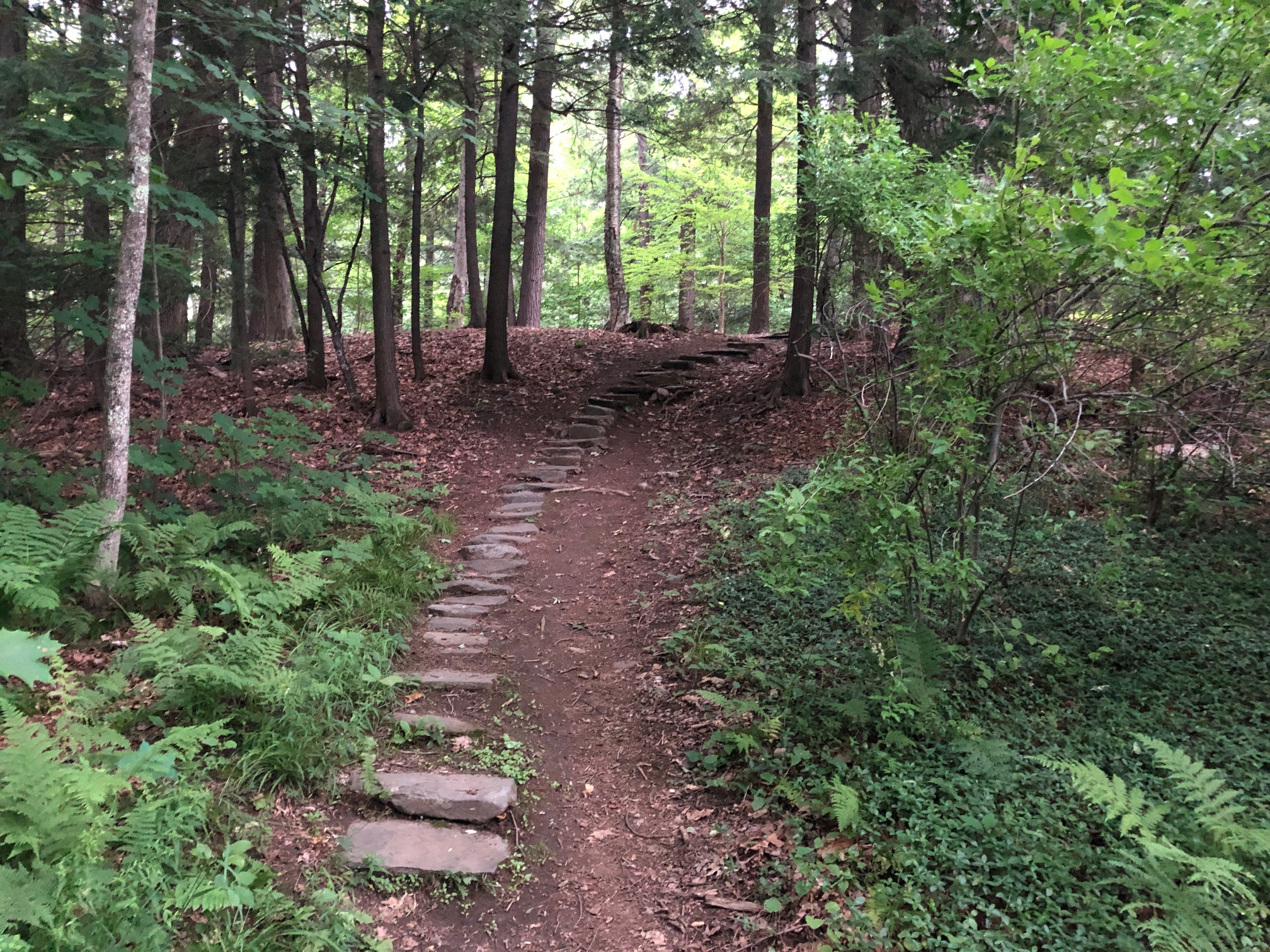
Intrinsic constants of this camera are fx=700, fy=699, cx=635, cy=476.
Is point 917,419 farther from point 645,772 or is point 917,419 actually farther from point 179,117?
point 179,117

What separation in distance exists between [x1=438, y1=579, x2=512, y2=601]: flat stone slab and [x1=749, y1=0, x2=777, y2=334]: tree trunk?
16.7 feet

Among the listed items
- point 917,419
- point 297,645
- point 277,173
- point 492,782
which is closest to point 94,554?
point 297,645

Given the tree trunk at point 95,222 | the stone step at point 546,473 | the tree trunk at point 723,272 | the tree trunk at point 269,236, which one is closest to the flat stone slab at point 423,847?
the tree trunk at point 95,222

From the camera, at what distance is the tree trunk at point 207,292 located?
10.4 metres

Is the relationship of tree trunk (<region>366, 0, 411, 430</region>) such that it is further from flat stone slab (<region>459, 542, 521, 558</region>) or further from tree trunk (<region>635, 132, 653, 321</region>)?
tree trunk (<region>635, 132, 653, 321</region>)

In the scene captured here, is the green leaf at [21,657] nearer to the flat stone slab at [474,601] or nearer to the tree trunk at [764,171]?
the flat stone slab at [474,601]

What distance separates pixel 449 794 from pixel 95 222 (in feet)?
27.9

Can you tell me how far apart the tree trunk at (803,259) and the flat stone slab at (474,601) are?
3.57 m

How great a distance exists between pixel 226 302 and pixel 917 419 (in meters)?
14.7

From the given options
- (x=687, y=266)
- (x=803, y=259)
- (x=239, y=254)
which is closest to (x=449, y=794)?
(x=803, y=259)

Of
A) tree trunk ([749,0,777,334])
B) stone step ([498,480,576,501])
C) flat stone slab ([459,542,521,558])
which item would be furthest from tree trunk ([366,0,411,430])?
tree trunk ([749,0,777,334])

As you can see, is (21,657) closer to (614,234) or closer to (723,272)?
(614,234)

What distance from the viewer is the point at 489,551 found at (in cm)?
716

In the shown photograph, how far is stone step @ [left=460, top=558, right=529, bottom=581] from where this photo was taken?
6.68 metres
